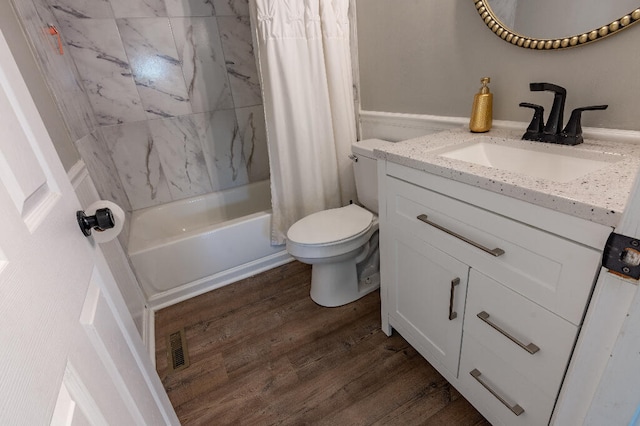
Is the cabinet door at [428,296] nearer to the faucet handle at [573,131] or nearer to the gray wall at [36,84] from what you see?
the faucet handle at [573,131]

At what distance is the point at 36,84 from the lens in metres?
1.18

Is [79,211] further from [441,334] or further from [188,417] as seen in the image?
[441,334]

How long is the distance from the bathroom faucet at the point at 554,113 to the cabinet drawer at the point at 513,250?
432 millimetres

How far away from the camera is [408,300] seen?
1297mm

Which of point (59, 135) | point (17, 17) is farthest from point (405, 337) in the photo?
point (17, 17)

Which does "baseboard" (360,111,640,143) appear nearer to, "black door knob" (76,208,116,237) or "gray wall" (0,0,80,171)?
"black door knob" (76,208,116,237)

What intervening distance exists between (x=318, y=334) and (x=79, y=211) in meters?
1.25

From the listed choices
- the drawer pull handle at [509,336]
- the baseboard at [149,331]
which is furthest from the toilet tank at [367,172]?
the baseboard at [149,331]

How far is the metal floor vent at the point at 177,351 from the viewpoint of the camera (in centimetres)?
A: 148

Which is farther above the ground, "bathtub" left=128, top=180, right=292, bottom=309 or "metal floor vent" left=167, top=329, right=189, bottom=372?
"bathtub" left=128, top=180, right=292, bottom=309

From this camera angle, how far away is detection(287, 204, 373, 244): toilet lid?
1.56m

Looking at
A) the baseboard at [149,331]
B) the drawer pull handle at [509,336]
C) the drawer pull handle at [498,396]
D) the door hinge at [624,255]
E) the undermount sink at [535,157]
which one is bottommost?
the baseboard at [149,331]

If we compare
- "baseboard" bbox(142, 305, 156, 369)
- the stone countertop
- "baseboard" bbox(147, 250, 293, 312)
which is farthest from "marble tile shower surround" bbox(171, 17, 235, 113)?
the stone countertop

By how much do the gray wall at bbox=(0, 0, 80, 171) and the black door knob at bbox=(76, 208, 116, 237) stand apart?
0.83 meters
